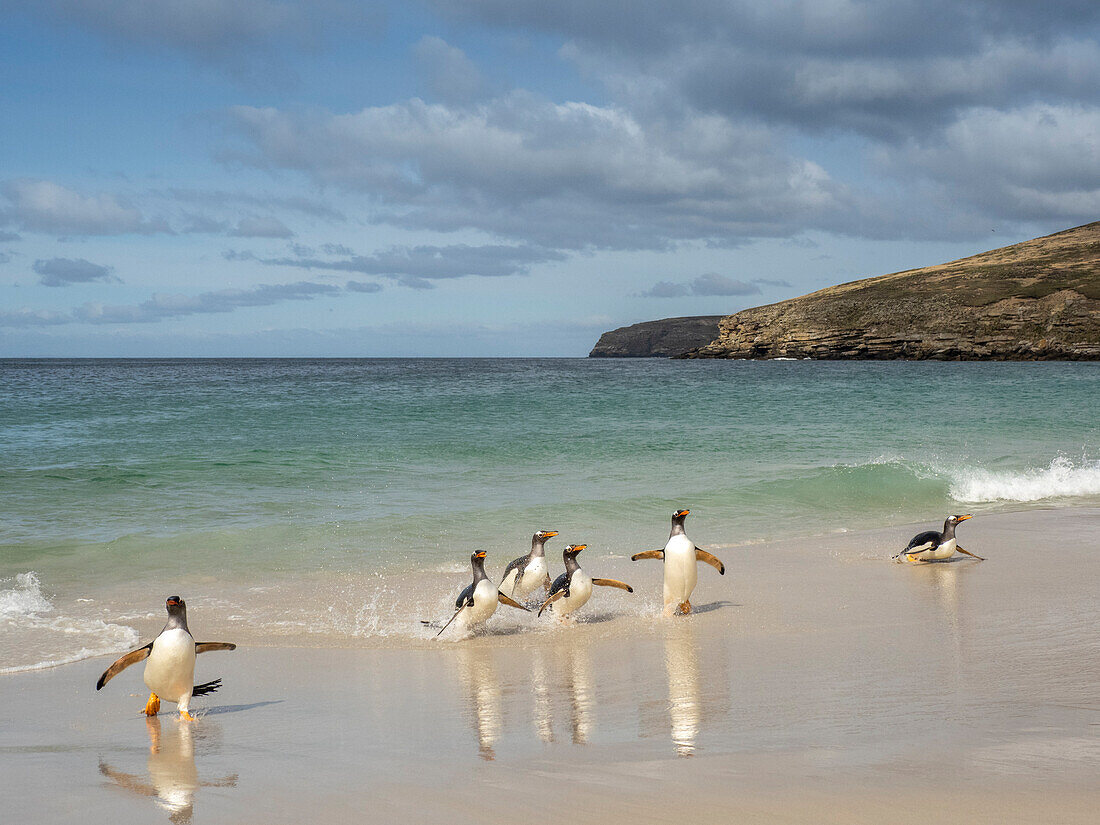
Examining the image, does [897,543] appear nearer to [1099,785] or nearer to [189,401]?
[1099,785]

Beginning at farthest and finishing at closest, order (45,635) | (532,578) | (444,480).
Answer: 1. (444,480)
2. (532,578)
3. (45,635)

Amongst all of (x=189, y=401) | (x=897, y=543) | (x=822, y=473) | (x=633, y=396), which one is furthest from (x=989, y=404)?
(x=189, y=401)

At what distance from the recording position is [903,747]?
4098mm

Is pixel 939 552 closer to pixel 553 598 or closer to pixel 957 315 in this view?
pixel 553 598

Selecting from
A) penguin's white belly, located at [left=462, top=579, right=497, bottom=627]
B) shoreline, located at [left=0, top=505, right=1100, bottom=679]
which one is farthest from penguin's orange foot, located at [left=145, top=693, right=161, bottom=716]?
penguin's white belly, located at [left=462, top=579, right=497, bottom=627]

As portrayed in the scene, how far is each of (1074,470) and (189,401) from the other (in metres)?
31.0

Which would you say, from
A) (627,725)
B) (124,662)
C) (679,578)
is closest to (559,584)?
(679,578)

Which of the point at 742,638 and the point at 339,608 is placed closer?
the point at 742,638

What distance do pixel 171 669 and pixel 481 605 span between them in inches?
108

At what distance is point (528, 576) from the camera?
8641mm

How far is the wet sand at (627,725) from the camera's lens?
360 centimetres

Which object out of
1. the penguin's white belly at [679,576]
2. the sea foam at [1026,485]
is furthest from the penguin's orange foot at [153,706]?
the sea foam at [1026,485]

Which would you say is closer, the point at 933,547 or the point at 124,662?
the point at 124,662

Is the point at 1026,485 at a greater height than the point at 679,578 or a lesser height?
lesser
